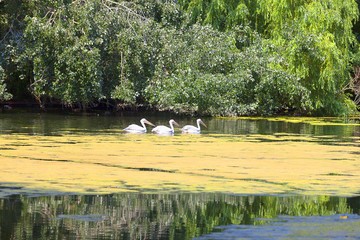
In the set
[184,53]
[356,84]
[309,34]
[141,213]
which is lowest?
[141,213]

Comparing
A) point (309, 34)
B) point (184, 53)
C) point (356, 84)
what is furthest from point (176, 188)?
point (356, 84)

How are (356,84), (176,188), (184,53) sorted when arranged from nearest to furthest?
(176,188) < (184,53) < (356,84)

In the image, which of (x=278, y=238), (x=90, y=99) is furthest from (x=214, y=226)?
(x=90, y=99)

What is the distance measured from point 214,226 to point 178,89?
17316 millimetres

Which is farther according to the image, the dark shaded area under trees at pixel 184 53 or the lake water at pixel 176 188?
the dark shaded area under trees at pixel 184 53

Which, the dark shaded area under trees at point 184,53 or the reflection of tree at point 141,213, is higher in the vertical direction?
the dark shaded area under trees at point 184,53

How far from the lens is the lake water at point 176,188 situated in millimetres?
5895

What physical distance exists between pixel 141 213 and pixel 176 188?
61.1 inches

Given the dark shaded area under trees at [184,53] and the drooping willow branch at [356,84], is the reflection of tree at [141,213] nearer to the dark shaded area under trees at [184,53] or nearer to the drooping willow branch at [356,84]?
the dark shaded area under trees at [184,53]

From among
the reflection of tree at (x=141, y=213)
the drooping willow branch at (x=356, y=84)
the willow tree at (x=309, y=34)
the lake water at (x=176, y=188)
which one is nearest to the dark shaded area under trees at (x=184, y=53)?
the willow tree at (x=309, y=34)

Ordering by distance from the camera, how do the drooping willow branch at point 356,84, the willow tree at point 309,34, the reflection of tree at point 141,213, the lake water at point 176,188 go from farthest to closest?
the drooping willow branch at point 356,84, the willow tree at point 309,34, the lake water at point 176,188, the reflection of tree at point 141,213

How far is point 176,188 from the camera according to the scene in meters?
8.00

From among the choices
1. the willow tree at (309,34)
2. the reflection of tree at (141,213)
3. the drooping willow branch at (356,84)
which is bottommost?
the reflection of tree at (141,213)

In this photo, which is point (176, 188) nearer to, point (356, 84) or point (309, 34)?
point (309, 34)
